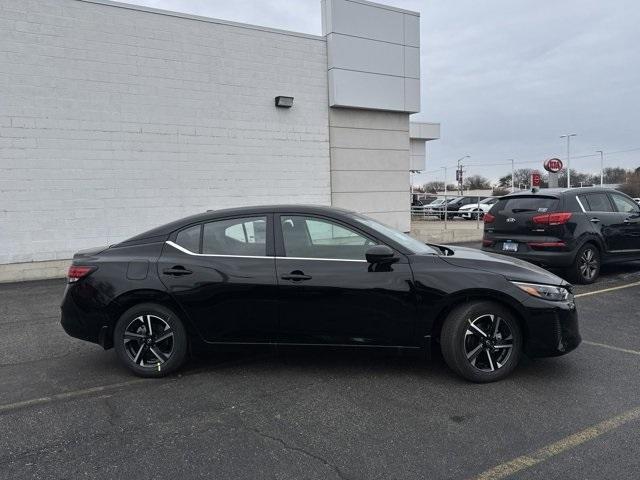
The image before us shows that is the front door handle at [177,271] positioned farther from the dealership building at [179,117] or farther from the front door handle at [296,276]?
the dealership building at [179,117]

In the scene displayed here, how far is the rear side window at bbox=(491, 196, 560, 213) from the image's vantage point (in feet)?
27.8

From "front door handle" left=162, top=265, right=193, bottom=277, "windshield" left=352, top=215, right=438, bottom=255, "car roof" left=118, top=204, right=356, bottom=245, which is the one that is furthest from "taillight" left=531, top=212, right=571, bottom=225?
"front door handle" left=162, top=265, right=193, bottom=277

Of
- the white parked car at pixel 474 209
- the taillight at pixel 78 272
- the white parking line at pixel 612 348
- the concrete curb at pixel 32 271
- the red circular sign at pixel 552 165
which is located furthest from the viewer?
the white parked car at pixel 474 209

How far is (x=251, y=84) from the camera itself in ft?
40.9

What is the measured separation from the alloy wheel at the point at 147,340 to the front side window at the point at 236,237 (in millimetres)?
775

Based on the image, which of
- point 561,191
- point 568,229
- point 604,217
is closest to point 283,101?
point 561,191

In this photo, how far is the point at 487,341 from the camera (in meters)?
4.19

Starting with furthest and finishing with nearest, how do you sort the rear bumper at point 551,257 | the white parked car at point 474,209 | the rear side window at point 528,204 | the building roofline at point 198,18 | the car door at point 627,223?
the white parked car at point 474,209, the building roofline at point 198,18, the car door at point 627,223, the rear side window at point 528,204, the rear bumper at point 551,257

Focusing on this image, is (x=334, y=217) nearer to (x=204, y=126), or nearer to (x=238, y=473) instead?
(x=238, y=473)

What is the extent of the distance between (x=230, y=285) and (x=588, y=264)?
670 cm

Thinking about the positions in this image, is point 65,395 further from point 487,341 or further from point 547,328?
point 547,328

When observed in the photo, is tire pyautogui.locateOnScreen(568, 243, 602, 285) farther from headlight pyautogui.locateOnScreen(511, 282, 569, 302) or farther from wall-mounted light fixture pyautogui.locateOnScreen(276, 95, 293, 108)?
wall-mounted light fixture pyautogui.locateOnScreen(276, 95, 293, 108)

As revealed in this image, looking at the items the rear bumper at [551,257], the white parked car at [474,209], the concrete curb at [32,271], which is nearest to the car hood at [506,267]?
the rear bumper at [551,257]

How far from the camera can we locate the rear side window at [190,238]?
459 cm
